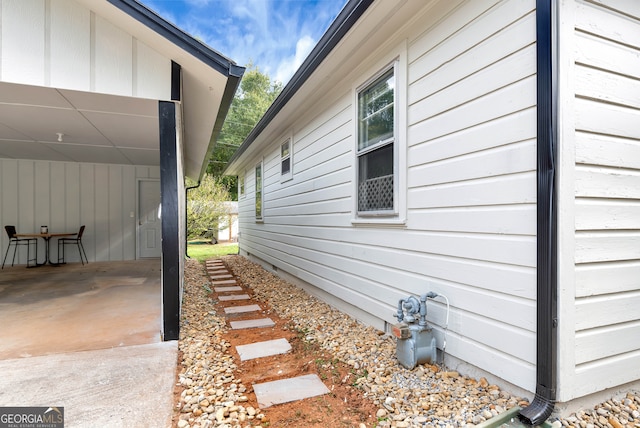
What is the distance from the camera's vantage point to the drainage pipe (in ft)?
5.54

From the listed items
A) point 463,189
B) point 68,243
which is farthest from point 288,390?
point 68,243

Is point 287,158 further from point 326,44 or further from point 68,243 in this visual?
point 68,243

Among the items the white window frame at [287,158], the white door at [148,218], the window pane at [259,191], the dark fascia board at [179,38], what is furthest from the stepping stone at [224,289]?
the white door at [148,218]

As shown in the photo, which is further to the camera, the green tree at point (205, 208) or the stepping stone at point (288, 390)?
the green tree at point (205, 208)

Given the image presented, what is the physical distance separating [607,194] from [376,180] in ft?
5.95

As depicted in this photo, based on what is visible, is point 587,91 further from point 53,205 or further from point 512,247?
point 53,205

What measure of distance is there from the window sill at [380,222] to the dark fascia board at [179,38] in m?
1.86

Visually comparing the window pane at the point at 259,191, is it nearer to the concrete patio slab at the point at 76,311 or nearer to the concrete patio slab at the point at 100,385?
the concrete patio slab at the point at 76,311

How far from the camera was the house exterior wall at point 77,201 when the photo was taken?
7.31 meters

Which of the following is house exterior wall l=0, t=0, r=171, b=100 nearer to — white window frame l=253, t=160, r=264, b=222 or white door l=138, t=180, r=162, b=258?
white window frame l=253, t=160, r=264, b=222

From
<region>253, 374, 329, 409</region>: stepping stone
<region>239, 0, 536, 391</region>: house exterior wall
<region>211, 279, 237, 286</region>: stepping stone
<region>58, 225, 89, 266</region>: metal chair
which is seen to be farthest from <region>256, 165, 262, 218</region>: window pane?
<region>253, 374, 329, 409</region>: stepping stone

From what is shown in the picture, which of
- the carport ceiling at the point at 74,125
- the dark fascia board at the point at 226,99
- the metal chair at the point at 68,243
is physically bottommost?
the metal chair at the point at 68,243

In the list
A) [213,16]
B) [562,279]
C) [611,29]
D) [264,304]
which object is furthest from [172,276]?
[213,16]

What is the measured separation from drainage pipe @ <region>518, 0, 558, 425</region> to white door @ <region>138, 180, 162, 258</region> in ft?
28.2
